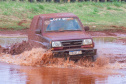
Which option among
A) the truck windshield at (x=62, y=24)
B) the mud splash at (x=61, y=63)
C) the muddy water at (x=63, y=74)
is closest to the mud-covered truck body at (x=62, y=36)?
the truck windshield at (x=62, y=24)

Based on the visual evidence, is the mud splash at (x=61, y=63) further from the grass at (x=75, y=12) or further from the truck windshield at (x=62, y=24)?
the grass at (x=75, y=12)

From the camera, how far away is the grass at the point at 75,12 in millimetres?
24697

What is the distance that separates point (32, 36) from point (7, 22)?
12.9 meters

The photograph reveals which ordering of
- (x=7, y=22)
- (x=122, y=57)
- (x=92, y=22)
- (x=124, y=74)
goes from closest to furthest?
(x=124, y=74)
(x=122, y=57)
(x=7, y=22)
(x=92, y=22)

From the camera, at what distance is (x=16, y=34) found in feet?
70.9

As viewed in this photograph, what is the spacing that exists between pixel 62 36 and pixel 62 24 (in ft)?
2.74

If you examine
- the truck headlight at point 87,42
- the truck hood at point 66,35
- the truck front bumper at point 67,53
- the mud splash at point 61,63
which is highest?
the truck hood at point 66,35

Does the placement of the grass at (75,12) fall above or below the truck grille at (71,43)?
below

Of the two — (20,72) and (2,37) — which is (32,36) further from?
(2,37)

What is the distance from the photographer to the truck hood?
10070 millimetres

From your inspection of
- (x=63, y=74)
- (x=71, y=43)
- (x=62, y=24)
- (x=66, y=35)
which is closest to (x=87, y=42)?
(x=71, y=43)

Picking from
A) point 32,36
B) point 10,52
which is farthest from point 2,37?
point 32,36

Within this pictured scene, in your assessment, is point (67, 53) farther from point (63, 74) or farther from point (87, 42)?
point (63, 74)

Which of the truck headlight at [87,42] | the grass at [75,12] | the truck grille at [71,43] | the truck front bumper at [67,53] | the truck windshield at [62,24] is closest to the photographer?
the truck front bumper at [67,53]
